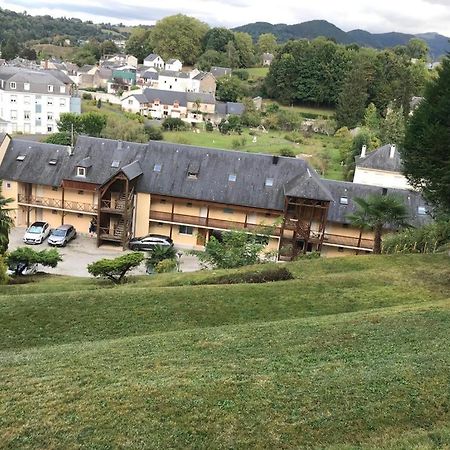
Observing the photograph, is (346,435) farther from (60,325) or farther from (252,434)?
(60,325)

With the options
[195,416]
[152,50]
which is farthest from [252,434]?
[152,50]

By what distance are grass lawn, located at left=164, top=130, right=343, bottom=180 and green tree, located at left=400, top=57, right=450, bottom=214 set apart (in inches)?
1723

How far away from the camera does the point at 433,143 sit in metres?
22.0

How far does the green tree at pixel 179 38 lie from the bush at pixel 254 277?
6000 inches

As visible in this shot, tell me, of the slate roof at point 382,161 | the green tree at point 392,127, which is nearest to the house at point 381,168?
the slate roof at point 382,161

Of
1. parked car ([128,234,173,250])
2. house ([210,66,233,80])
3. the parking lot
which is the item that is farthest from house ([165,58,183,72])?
parked car ([128,234,173,250])

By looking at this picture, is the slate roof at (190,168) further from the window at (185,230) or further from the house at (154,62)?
the house at (154,62)

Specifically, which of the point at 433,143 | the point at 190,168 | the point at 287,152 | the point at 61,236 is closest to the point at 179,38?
the point at 287,152

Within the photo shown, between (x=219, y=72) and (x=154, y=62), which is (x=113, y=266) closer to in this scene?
(x=219, y=72)

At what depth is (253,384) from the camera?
Answer: 12.4 meters

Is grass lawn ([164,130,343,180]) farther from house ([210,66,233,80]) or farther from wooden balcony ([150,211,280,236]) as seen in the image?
house ([210,66,233,80])

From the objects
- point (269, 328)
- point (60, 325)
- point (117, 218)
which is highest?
point (269, 328)

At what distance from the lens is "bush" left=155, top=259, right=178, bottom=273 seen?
101 ft

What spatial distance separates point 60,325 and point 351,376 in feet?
32.6
